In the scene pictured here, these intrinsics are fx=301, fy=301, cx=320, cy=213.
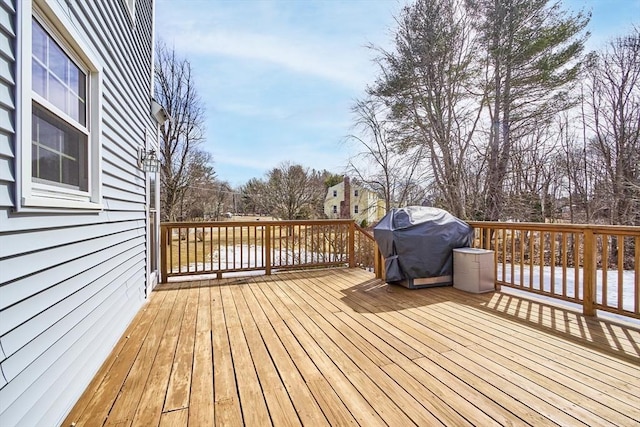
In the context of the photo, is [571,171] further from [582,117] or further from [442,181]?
[442,181]

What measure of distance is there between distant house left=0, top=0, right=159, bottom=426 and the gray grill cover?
309 centimetres

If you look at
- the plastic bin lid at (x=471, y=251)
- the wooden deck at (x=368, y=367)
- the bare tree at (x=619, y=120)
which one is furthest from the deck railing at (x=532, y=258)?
the bare tree at (x=619, y=120)

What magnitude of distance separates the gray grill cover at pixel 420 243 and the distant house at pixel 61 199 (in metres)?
3.09

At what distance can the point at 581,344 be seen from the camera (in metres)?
2.39

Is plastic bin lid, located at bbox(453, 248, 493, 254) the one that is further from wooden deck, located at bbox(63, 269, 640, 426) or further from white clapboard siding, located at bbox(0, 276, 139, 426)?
white clapboard siding, located at bbox(0, 276, 139, 426)

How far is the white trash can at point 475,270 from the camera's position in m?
3.83

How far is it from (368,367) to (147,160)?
11.7 feet

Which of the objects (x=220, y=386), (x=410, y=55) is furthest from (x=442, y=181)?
(x=220, y=386)

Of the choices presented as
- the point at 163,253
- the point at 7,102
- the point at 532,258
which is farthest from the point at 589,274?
the point at 163,253

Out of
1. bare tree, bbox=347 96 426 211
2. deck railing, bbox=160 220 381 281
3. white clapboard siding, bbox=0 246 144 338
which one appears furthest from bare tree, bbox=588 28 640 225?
white clapboard siding, bbox=0 246 144 338

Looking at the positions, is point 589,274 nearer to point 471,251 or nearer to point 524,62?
point 471,251

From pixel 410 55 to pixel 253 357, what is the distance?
8.79 metres

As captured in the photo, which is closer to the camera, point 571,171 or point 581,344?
point 581,344

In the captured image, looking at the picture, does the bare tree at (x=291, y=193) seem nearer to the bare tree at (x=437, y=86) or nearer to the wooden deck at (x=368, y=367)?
the bare tree at (x=437, y=86)
